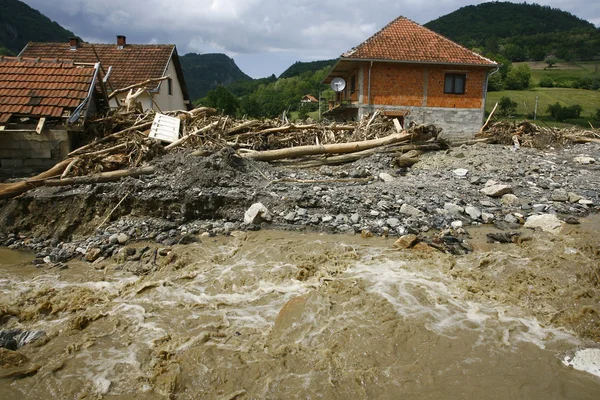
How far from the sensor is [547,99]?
140 feet

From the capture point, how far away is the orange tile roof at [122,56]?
18.7 m

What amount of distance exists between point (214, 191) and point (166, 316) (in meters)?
3.40

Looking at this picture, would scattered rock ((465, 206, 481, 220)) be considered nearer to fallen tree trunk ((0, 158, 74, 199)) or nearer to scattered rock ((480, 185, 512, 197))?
scattered rock ((480, 185, 512, 197))

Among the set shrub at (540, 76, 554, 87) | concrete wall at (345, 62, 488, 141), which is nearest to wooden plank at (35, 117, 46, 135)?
concrete wall at (345, 62, 488, 141)

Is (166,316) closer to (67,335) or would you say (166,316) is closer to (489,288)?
(67,335)

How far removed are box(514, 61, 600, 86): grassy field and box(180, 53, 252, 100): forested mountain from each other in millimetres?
70418

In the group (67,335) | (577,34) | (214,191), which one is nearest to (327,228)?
(214,191)

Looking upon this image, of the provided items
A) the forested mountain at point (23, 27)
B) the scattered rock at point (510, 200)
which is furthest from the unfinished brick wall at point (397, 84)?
the forested mountain at point (23, 27)

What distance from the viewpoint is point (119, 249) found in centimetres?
608

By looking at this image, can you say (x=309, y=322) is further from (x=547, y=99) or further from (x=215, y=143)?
(x=547, y=99)

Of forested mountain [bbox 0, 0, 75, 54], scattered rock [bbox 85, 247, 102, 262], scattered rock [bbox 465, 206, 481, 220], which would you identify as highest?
forested mountain [bbox 0, 0, 75, 54]

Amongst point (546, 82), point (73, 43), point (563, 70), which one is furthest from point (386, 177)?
point (563, 70)

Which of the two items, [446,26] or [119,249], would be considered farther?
[446,26]

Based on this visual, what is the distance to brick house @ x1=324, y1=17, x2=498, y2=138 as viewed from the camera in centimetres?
1898
